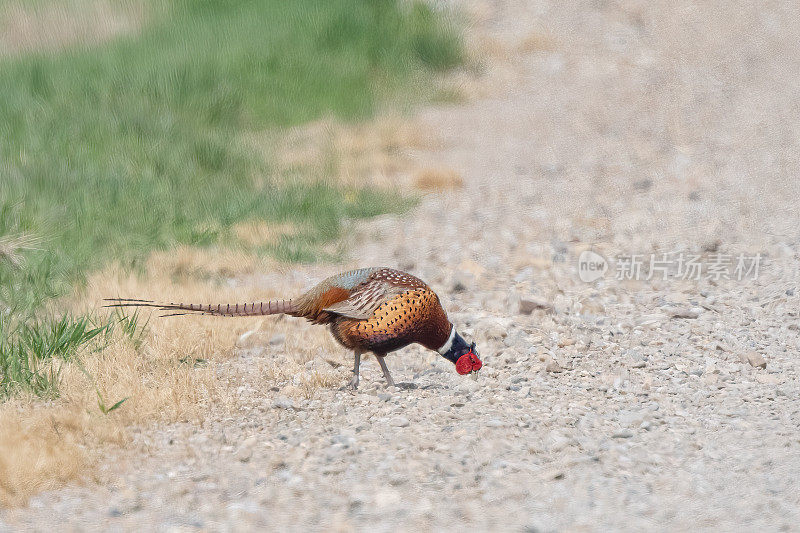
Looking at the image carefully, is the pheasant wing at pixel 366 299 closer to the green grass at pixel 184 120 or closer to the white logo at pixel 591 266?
the green grass at pixel 184 120

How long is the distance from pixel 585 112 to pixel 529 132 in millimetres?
1051

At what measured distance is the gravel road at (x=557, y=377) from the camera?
4551 mm

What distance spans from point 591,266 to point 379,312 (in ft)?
11.2

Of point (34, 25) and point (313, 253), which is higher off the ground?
point (34, 25)

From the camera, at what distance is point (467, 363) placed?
5762 millimetres

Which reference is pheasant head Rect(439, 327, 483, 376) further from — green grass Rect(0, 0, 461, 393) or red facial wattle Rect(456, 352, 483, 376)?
green grass Rect(0, 0, 461, 393)

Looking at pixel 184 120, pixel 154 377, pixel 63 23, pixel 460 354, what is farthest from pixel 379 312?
pixel 63 23

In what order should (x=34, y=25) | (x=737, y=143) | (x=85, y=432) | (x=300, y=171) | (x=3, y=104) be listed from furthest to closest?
(x=34, y=25) < (x=3, y=104) < (x=737, y=143) < (x=300, y=171) < (x=85, y=432)

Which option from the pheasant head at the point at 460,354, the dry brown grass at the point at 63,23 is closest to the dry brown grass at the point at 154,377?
the pheasant head at the point at 460,354

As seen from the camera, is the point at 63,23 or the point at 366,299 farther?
the point at 63,23

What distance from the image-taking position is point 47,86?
1345 centimetres

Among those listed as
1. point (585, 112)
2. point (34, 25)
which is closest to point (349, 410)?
point (585, 112)

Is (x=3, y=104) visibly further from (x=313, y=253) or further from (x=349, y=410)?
(x=349, y=410)

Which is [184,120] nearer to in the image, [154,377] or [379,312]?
[154,377]
